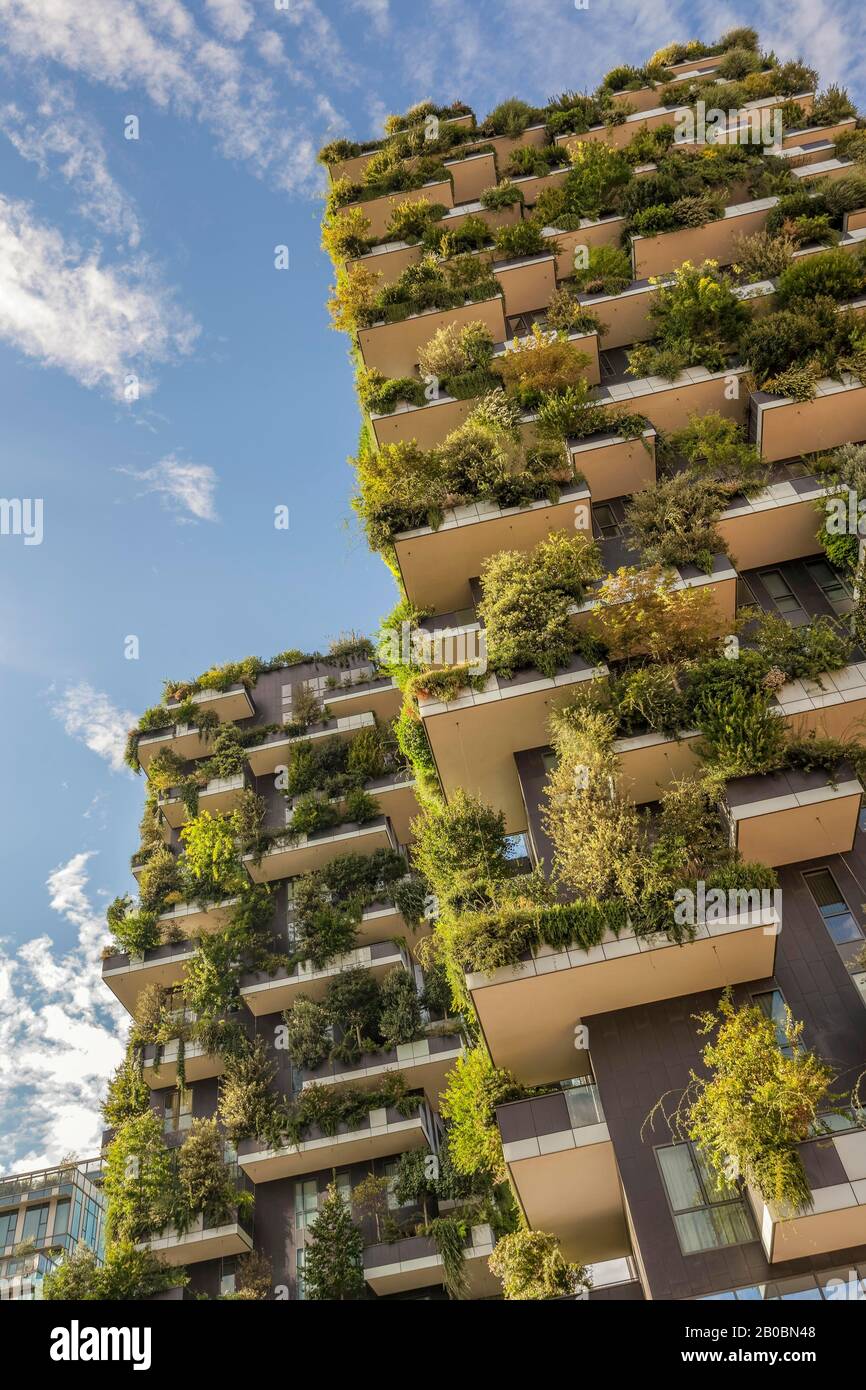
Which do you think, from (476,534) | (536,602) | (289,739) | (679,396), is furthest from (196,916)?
(679,396)

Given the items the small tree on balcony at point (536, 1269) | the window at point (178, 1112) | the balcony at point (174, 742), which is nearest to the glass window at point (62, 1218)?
the window at point (178, 1112)

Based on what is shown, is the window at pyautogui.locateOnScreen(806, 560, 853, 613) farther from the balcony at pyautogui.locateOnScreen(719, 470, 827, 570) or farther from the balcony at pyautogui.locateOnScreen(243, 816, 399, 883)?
the balcony at pyautogui.locateOnScreen(243, 816, 399, 883)

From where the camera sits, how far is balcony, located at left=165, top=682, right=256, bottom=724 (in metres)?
35.8

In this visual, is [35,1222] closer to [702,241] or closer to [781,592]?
[781,592]

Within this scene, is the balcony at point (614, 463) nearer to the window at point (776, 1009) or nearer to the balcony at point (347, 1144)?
the window at point (776, 1009)

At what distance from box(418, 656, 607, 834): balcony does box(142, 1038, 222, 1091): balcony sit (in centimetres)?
1298

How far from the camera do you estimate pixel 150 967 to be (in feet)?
98.1

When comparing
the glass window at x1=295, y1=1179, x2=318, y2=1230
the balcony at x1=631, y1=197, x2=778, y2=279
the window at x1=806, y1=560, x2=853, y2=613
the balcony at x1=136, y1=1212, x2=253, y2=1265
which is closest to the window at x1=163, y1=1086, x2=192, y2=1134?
the balcony at x1=136, y1=1212, x2=253, y2=1265

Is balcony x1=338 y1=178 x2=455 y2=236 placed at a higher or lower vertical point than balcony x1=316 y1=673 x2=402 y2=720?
higher

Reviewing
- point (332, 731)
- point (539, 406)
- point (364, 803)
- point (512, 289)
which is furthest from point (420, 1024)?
point (512, 289)

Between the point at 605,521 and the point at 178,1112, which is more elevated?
the point at 605,521

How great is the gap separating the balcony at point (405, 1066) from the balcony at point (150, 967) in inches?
240

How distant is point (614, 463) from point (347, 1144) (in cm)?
1832
